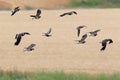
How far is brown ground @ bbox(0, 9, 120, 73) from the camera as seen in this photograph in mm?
8828

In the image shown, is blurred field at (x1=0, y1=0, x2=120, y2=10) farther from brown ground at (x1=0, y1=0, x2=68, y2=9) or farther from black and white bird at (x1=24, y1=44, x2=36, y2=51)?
black and white bird at (x1=24, y1=44, x2=36, y2=51)

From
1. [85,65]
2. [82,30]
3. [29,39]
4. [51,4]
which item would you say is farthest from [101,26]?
[51,4]

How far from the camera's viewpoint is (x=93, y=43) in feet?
37.2

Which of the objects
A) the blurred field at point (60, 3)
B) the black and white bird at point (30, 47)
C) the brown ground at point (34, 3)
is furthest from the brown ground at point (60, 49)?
the blurred field at point (60, 3)

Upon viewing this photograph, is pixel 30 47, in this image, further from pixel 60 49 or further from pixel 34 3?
pixel 34 3

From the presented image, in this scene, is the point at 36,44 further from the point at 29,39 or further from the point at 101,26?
the point at 101,26

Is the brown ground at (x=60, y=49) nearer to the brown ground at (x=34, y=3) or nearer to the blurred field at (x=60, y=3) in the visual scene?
the brown ground at (x=34, y=3)

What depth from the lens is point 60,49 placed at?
1066 centimetres

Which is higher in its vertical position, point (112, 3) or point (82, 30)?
point (112, 3)

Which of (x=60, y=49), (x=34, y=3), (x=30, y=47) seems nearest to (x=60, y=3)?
(x=34, y=3)

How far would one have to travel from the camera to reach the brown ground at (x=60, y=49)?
883 cm

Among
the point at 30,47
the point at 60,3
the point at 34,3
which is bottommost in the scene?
the point at 30,47

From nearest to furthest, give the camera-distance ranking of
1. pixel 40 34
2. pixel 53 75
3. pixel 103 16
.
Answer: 1. pixel 53 75
2. pixel 40 34
3. pixel 103 16

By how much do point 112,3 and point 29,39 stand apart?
50.2ft
